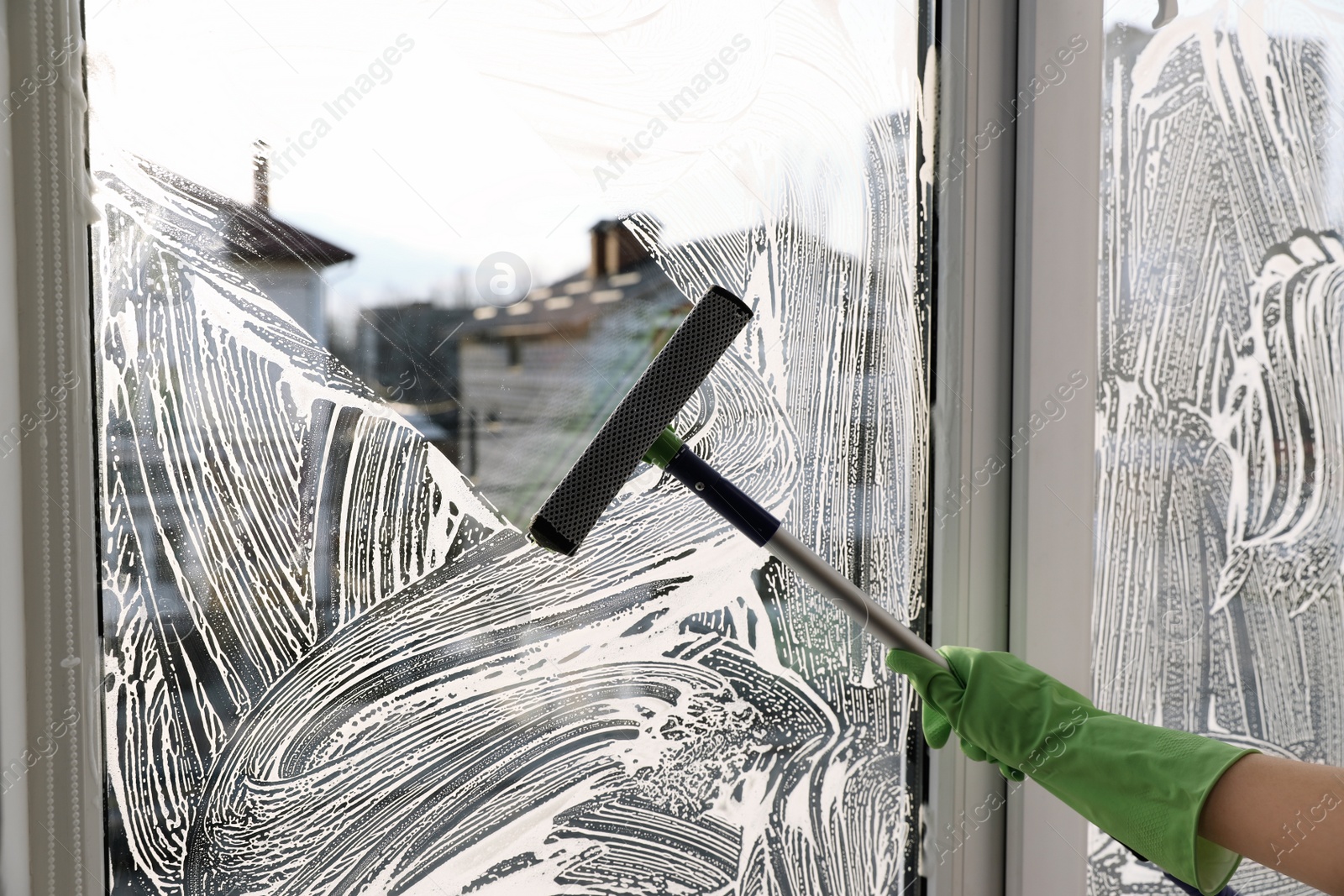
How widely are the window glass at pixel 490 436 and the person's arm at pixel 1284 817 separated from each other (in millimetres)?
373

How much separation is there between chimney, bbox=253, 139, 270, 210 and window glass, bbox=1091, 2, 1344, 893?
3.04ft

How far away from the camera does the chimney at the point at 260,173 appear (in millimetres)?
702

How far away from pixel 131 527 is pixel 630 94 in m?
0.62

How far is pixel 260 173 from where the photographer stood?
27.7 inches

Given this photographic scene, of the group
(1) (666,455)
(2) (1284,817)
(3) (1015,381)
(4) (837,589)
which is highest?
(3) (1015,381)

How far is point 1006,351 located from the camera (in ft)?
3.24

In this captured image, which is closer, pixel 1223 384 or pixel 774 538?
pixel 774 538

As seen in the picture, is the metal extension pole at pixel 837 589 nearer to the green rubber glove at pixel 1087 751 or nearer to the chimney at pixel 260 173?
the green rubber glove at pixel 1087 751

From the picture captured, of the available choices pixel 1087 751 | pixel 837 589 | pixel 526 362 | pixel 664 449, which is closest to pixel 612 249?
pixel 526 362

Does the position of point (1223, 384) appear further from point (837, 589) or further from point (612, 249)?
point (612, 249)

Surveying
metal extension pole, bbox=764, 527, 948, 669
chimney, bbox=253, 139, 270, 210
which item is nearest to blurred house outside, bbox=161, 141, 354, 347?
chimney, bbox=253, 139, 270, 210

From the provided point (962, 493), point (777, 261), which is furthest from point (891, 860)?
point (777, 261)

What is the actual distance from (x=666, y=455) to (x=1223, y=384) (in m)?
0.81

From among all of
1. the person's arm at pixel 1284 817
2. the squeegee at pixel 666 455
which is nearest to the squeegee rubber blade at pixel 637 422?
the squeegee at pixel 666 455
